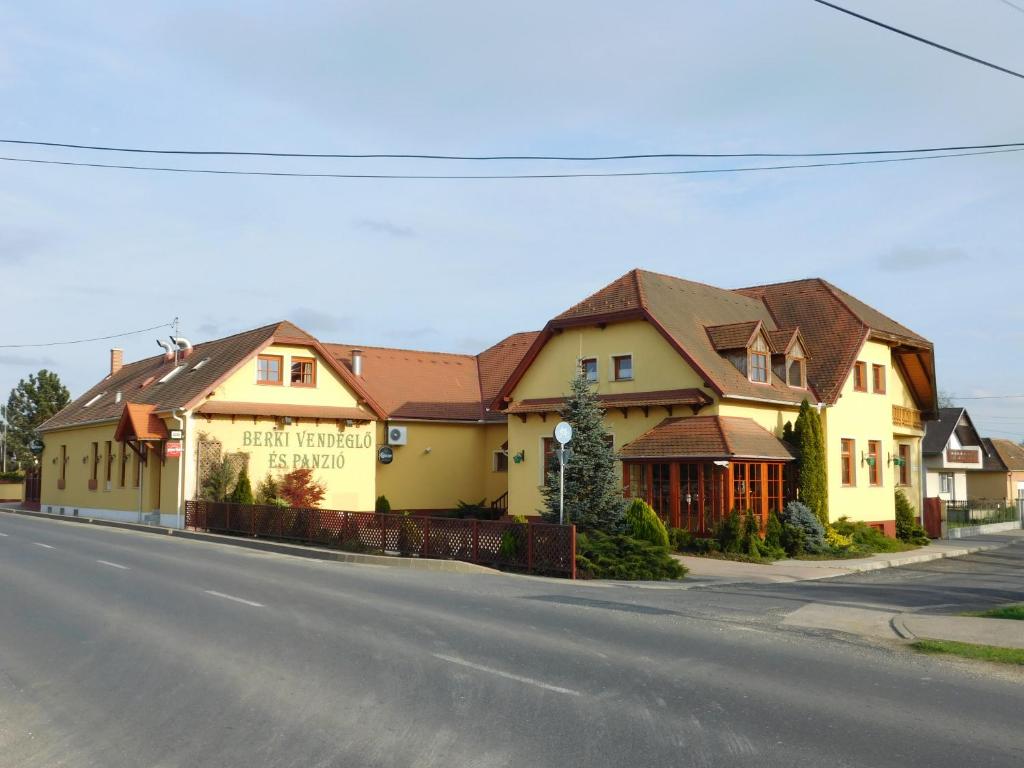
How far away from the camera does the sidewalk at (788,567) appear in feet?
64.4

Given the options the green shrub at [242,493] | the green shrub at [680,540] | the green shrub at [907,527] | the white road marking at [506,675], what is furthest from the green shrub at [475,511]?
the white road marking at [506,675]

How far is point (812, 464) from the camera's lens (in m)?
26.2

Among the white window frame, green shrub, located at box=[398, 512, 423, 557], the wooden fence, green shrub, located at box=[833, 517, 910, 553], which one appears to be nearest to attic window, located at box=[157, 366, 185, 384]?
the wooden fence

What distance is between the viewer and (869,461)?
3034 centimetres

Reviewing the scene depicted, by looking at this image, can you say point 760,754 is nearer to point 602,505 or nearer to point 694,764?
point 694,764

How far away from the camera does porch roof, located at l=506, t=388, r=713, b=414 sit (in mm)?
26016

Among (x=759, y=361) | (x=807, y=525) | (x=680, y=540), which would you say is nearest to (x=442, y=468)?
(x=759, y=361)

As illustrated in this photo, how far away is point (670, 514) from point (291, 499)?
42.8ft

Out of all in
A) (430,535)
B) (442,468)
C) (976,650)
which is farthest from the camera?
(442,468)

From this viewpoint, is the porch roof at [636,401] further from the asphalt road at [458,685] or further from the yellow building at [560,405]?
the asphalt road at [458,685]

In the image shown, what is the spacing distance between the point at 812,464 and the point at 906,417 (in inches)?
395

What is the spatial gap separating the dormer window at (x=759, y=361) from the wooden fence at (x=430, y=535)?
10594 millimetres

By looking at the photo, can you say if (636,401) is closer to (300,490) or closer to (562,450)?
(562,450)

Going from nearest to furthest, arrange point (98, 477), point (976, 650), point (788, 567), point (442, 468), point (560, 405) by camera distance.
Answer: point (976, 650)
point (788, 567)
point (560, 405)
point (442, 468)
point (98, 477)
